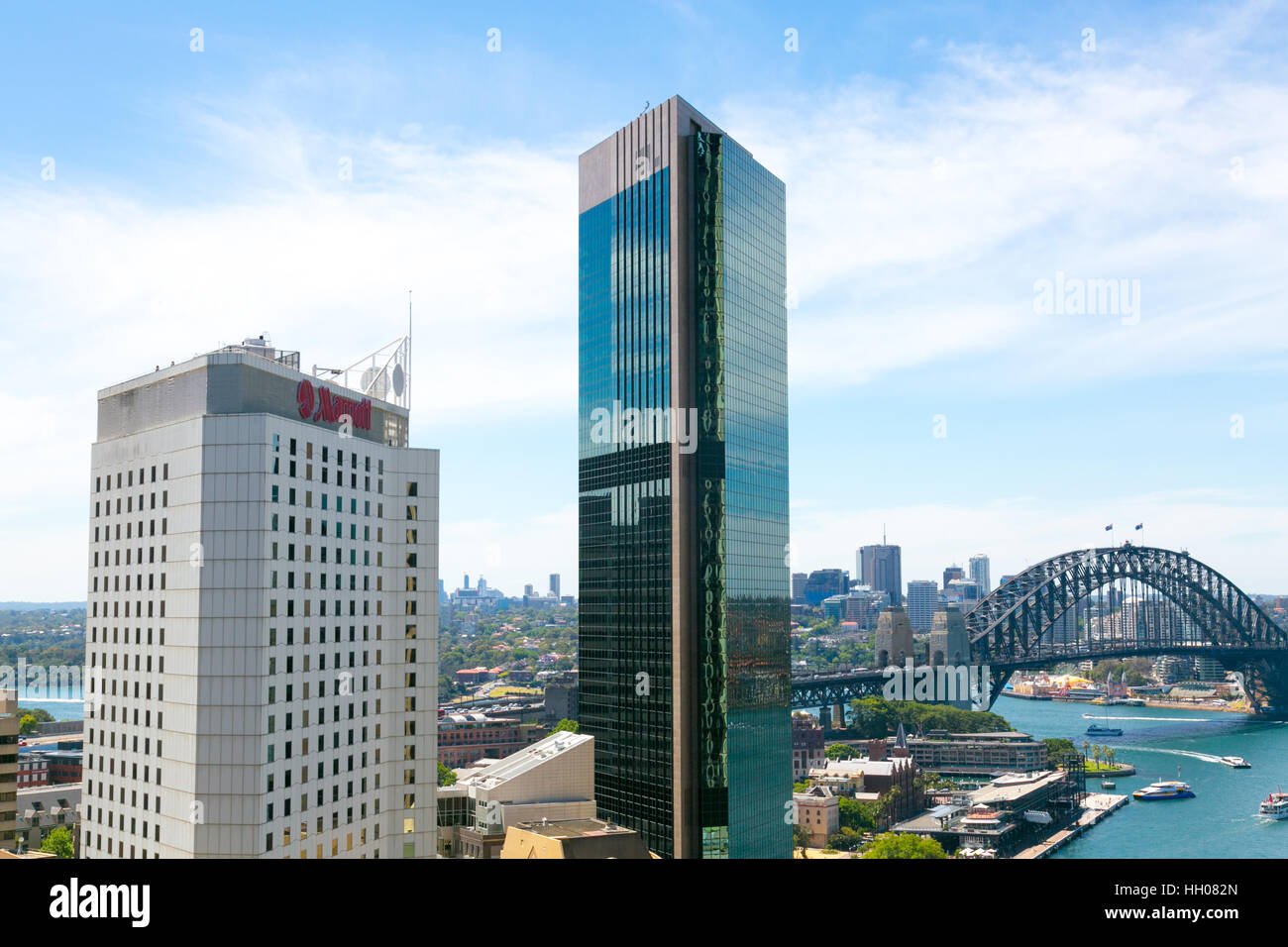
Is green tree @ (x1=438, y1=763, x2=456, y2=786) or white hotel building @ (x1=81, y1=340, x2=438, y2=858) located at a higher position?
white hotel building @ (x1=81, y1=340, x2=438, y2=858)

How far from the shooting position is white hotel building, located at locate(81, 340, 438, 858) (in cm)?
4912

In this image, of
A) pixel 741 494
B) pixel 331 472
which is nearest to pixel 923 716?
pixel 741 494

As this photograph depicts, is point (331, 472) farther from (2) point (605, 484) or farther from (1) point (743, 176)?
(1) point (743, 176)

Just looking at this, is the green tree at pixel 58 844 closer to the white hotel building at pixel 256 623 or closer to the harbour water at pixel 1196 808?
the white hotel building at pixel 256 623

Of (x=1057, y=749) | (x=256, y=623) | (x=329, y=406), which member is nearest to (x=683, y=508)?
(x=329, y=406)

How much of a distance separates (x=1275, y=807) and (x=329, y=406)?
125901 millimetres

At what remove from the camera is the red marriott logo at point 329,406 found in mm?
54572

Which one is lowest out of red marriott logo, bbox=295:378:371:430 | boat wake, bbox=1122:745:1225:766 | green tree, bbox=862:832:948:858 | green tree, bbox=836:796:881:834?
boat wake, bbox=1122:745:1225:766

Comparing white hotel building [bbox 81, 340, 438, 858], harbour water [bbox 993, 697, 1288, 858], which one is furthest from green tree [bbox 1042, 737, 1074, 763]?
white hotel building [bbox 81, 340, 438, 858]

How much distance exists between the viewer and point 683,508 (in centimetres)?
8344

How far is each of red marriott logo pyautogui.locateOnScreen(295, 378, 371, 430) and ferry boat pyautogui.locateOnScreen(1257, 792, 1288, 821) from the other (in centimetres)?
12216

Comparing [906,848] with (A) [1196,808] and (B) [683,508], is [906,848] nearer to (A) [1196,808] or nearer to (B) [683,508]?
(B) [683,508]

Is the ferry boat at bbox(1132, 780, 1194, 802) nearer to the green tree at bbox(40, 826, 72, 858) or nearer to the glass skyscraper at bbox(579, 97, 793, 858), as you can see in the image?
the glass skyscraper at bbox(579, 97, 793, 858)

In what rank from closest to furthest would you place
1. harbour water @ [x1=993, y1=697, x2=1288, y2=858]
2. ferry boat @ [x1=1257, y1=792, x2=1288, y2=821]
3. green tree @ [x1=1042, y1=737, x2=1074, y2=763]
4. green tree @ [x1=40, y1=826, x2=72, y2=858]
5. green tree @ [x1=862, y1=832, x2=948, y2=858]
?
green tree @ [x1=40, y1=826, x2=72, y2=858] → green tree @ [x1=862, y1=832, x2=948, y2=858] → harbour water @ [x1=993, y1=697, x2=1288, y2=858] → ferry boat @ [x1=1257, y1=792, x2=1288, y2=821] → green tree @ [x1=1042, y1=737, x2=1074, y2=763]
